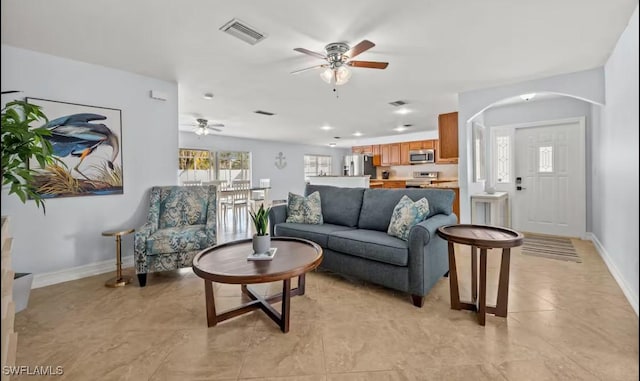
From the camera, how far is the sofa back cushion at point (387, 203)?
2951 mm

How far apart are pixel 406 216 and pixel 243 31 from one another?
2121mm

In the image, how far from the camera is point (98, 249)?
10.7ft

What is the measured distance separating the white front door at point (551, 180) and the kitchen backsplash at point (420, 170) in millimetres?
2957

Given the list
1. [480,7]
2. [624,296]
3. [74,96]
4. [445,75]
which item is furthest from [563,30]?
[74,96]

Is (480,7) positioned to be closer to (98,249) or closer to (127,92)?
(127,92)

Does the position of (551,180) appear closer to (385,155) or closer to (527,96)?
(527,96)

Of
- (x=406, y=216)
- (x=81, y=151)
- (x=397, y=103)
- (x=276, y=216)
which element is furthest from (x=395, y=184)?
(x=81, y=151)

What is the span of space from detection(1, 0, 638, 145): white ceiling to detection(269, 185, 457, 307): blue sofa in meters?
1.43

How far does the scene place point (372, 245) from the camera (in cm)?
264

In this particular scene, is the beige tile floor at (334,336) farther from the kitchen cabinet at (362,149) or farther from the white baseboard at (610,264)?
the kitchen cabinet at (362,149)

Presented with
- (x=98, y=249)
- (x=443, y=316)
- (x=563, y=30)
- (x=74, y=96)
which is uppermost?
(x=563, y=30)

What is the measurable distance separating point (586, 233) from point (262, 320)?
195 inches

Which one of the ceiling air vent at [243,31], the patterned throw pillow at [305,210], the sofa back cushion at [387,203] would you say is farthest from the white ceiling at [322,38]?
the patterned throw pillow at [305,210]

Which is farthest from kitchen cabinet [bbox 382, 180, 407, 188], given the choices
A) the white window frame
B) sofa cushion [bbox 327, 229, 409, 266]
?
sofa cushion [bbox 327, 229, 409, 266]
